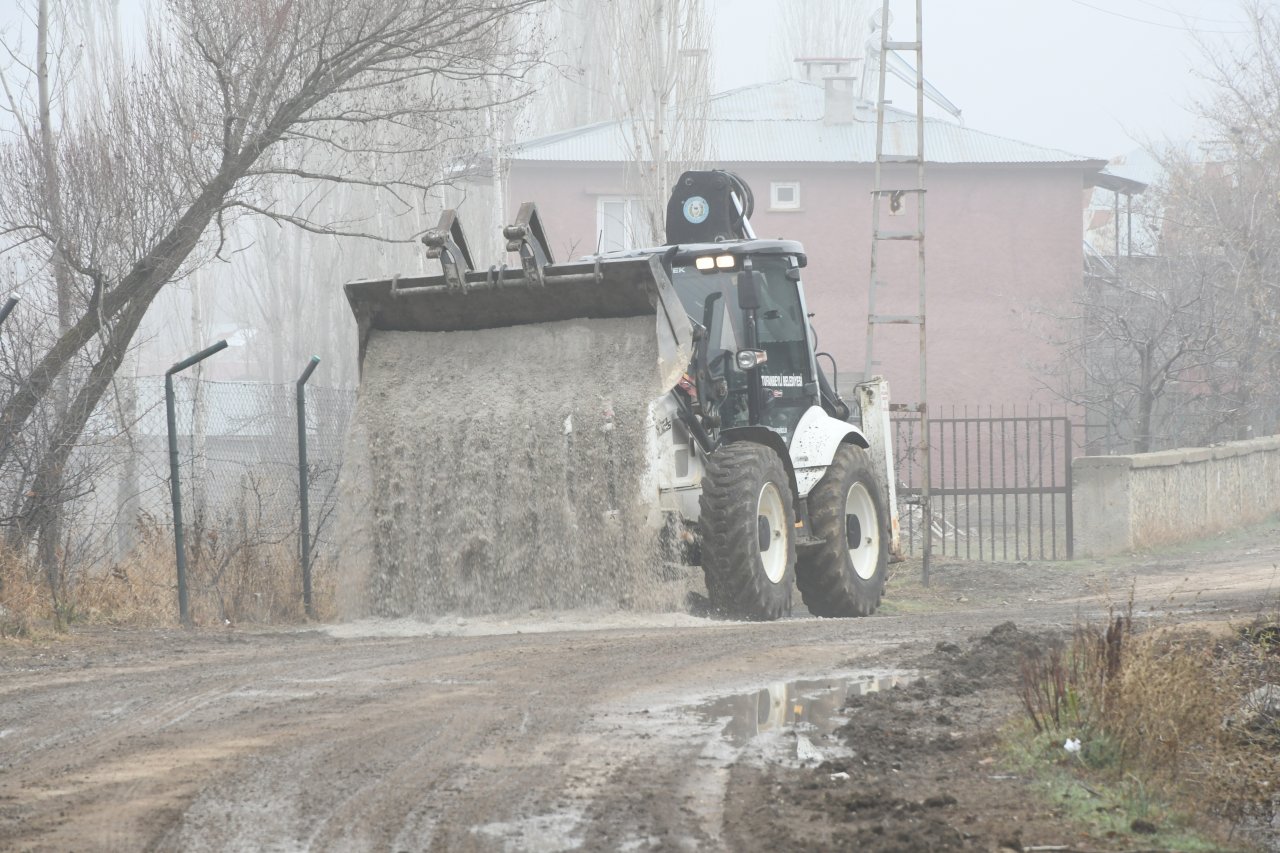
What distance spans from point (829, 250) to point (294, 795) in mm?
33115

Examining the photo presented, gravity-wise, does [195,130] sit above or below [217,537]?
above

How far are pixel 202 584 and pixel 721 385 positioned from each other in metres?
4.53

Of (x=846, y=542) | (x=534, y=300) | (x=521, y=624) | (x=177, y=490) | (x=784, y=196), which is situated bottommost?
(x=521, y=624)

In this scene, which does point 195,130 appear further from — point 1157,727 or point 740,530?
point 1157,727

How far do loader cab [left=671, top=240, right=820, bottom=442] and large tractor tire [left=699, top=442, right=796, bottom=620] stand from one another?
84 cm

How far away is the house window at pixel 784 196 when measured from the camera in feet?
123

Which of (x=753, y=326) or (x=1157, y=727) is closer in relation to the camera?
(x=1157, y=727)

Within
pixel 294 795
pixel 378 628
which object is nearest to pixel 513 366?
pixel 378 628

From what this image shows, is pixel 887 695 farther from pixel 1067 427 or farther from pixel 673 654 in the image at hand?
pixel 1067 427

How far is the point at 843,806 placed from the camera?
500 centimetres

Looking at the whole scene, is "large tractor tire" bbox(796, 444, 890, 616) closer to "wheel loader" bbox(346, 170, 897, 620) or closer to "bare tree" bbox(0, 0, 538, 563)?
"wheel loader" bbox(346, 170, 897, 620)

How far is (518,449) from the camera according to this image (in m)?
10.6

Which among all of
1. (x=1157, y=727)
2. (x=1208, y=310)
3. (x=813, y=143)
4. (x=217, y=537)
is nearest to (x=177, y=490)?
(x=217, y=537)

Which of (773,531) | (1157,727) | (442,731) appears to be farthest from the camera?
(773,531)
